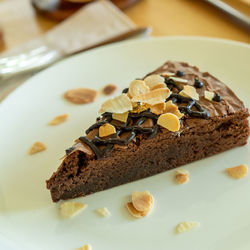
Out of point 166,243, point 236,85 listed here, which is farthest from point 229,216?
point 236,85

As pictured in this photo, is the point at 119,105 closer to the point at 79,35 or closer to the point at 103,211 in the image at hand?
the point at 103,211

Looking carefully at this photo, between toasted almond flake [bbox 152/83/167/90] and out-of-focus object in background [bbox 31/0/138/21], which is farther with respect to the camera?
out-of-focus object in background [bbox 31/0/138/21]

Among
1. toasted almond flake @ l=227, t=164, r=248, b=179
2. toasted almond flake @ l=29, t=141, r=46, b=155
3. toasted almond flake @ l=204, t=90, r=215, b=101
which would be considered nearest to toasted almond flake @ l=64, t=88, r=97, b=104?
toasted almond flake @ l=29, t=141, r=46, b=155

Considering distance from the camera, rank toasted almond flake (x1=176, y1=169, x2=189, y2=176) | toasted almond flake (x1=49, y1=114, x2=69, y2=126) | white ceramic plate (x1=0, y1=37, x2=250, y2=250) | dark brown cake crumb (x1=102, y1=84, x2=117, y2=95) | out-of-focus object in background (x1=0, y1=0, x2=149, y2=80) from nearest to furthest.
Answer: white ceramic plate (x1=0, y1=37, x2=250, y2=250) → toasted almond flake (x1=176, y1=169, x2=189, y2=176) → toasted almond flake (x1=49, y1=114, x2=69, y2=126) → dark brown cake crumb (x1=102, y1=84, x2=117, y2=95) → out-of-focus object in background (x1=0, y1=0, x2=149, y2=80)

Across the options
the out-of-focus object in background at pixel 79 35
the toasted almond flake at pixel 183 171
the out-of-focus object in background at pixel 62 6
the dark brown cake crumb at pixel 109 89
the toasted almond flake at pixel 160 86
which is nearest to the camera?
the toasted almond flake at pixel 183 171

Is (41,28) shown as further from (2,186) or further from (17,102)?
(2,186)

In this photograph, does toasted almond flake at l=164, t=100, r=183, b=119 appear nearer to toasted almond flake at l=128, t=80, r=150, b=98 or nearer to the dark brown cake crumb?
toasted almond flake at l=128, t=80, r=150, b=98

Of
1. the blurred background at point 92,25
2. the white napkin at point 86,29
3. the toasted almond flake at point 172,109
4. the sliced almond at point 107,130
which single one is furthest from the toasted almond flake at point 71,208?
the white napkin at point 86,29

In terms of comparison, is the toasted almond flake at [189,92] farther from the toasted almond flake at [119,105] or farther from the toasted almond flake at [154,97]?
the toasted almond flake at [119,105]
